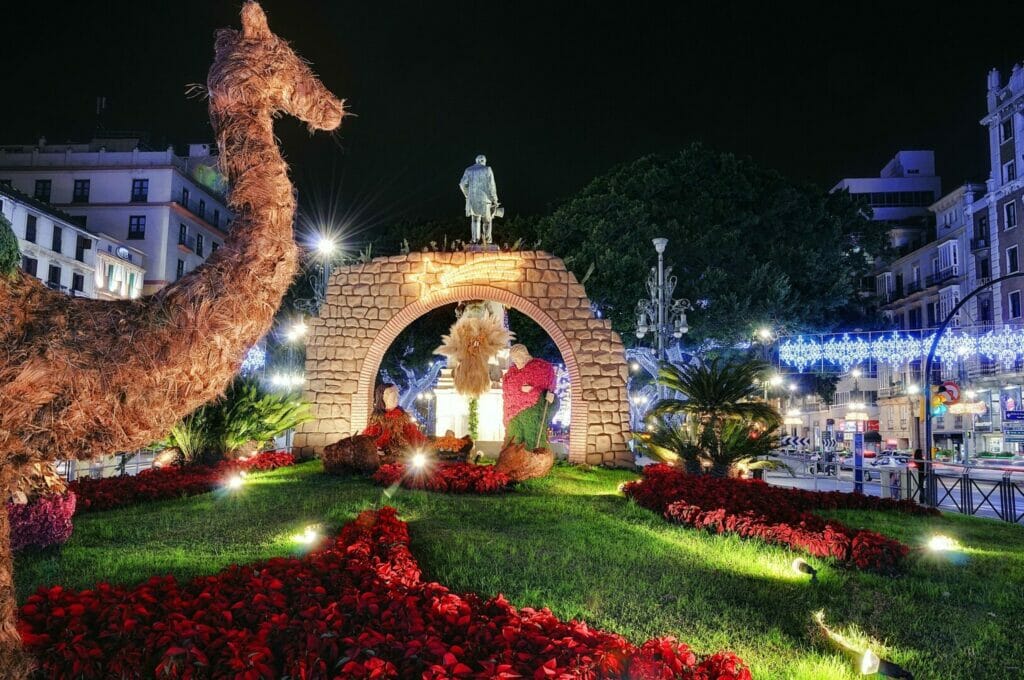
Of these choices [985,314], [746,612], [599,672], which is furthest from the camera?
[985,314]

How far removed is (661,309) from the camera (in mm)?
21406

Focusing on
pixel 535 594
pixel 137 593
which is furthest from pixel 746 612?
pixel 137 593

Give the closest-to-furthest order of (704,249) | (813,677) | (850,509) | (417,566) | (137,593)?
(813,677) → (137,593) → (417,566) → (850,509) → (704,249)

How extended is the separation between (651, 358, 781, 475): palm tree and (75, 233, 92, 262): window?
1599 inches

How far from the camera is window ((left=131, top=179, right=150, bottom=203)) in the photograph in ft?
167

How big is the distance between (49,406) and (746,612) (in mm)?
4530

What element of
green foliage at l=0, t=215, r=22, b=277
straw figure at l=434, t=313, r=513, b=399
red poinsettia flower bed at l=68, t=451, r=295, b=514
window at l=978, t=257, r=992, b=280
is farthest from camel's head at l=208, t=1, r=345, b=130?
window at l=978, t=257, r=992, b=280

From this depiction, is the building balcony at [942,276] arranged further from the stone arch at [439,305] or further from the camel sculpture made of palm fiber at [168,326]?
the camel sculpture made of palm fiber at [168,326]

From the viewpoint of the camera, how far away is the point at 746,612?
5309 millimetres

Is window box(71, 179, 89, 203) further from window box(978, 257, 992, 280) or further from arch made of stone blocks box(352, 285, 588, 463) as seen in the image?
window box(978, 257, 992, 280)

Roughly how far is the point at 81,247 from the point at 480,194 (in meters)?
35.0

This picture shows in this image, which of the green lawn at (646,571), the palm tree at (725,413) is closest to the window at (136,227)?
the green lawn at (646,571)

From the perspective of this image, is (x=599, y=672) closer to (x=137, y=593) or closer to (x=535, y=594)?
(x=535, y=594)

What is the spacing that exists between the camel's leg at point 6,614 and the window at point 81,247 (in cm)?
4544
